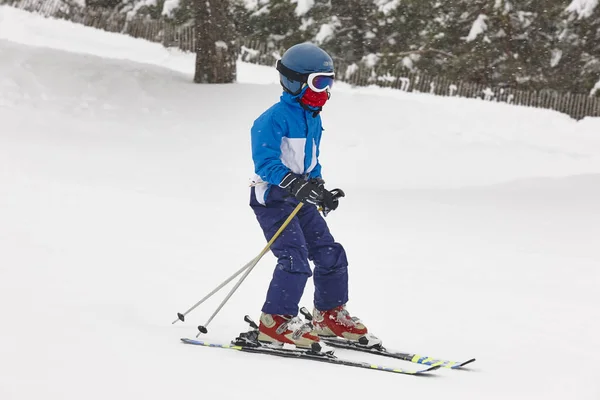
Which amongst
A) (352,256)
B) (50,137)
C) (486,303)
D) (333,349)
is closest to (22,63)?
(50,137)

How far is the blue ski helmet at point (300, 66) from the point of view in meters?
Answer: 4.46

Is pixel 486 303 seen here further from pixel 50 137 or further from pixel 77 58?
pixel 77 58

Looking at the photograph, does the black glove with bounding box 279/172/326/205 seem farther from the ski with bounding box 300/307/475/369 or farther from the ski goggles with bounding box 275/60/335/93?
the ski with bounding box 300/307/475/369

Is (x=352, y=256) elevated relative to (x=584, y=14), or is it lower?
lower

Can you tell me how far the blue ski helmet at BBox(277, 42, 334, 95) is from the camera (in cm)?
446

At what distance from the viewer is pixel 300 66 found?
4.47 m

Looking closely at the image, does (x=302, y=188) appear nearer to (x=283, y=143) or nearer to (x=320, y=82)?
(x=283, y=143)

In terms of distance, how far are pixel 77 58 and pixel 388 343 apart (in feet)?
43.5

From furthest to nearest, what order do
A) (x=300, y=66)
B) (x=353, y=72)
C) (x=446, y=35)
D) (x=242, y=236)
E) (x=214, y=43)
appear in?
(x=353, y=72), (x=446, y=35), (x=214, y=43), (x=242, y=236), (x=300, y=66)

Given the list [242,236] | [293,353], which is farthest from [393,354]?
[242,236]

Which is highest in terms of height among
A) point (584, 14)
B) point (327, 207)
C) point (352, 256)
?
point (584, 14)

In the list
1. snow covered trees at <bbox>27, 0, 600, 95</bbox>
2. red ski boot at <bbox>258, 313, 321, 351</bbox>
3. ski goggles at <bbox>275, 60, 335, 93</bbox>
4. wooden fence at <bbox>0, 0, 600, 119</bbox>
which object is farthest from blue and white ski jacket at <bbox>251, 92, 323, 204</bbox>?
wooden fence at <bbox>0, 0, 600, 119</bbox>

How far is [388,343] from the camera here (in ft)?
16.6

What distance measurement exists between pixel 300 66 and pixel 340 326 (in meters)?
1.65
